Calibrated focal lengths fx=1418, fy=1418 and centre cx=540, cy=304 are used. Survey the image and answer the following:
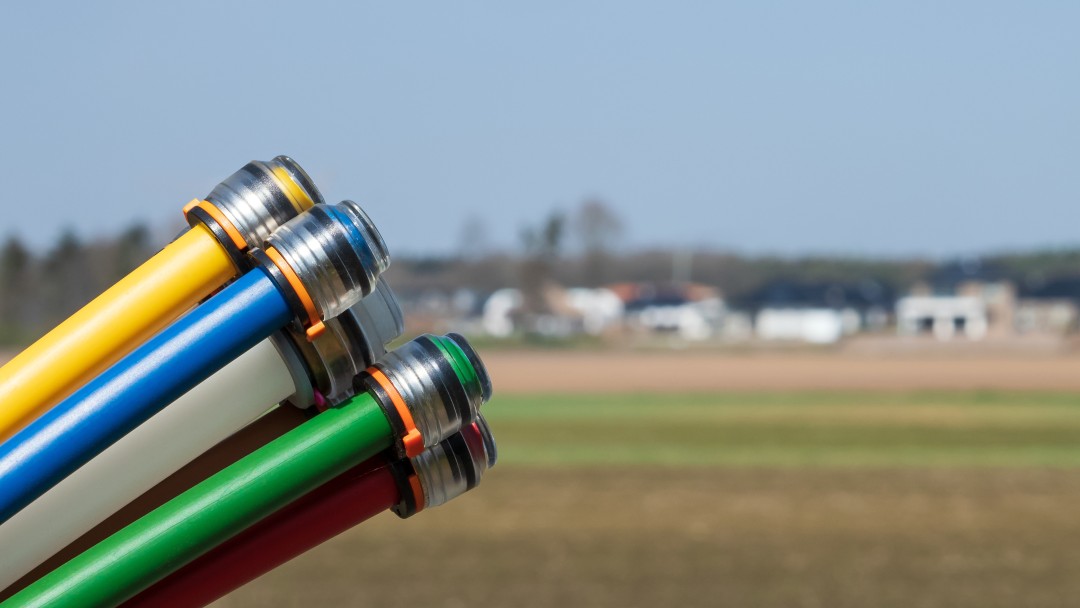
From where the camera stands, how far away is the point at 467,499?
17078 millimetres

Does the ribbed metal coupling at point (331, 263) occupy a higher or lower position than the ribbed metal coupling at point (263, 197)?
lower

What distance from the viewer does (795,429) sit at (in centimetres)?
2914

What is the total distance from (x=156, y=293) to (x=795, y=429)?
28062 millimetres

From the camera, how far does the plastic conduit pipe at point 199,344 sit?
1.71 meters

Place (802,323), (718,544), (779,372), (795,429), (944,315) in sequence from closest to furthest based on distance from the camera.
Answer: (718,544), (795,429), (779,372), (944,315), (802,323)

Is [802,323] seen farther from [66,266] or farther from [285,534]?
[285,534]

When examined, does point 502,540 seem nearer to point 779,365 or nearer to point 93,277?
point 779,365

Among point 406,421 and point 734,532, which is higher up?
point 406,421

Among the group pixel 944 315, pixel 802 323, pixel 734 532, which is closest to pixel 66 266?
Answer: pixel 802 323

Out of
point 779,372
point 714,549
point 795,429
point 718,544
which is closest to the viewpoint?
point 714,549

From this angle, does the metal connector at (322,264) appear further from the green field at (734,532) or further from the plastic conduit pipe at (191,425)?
the green field at (734,532)

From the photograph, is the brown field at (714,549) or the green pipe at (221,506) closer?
the green pipe at (221,506)

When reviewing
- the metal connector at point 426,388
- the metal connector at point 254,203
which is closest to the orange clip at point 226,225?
the metal connector at point 254,203

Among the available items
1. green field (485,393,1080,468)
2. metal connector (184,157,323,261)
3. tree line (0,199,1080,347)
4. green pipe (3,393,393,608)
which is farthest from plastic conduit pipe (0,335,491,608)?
tree line (0,199,1080,347)
